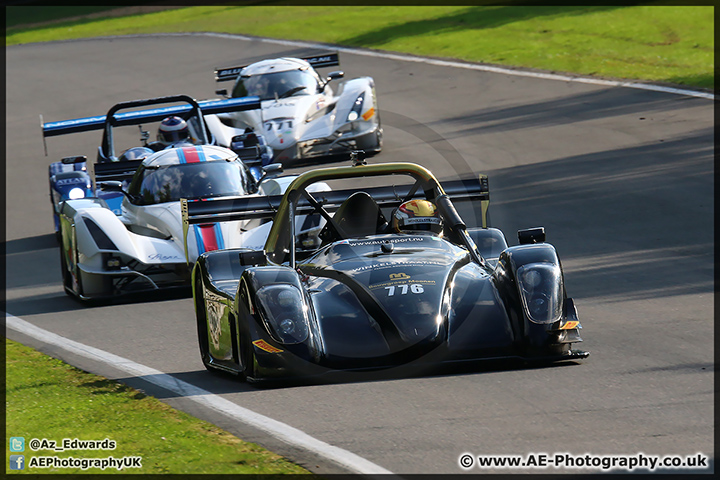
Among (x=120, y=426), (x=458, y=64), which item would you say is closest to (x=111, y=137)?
(x=120, y=426)

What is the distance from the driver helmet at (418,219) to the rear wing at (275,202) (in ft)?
1.91

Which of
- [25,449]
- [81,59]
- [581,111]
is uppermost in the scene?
[81,59]

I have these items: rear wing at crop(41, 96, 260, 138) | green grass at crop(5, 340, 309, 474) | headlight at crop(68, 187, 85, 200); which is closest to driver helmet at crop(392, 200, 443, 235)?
green grass at crop(5, 340, 309, 474)

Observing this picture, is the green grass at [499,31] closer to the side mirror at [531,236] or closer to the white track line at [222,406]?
the side mirror at [531,236]

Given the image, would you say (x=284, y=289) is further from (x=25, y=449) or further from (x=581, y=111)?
(x=581, y=111)

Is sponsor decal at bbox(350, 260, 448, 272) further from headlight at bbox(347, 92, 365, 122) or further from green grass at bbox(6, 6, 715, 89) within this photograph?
green grass at bbox(6, 6, 715, 89)

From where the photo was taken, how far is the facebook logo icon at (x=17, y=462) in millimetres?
5441

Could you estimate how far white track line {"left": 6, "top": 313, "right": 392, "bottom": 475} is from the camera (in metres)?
5.12

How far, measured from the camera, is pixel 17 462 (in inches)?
217

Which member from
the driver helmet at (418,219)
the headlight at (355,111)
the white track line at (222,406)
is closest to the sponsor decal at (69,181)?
the headlight at (355,111)

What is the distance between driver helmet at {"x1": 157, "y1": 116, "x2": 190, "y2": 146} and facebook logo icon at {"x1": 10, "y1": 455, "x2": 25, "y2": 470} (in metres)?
9.93

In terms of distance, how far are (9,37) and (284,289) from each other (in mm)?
38312

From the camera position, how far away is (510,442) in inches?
205

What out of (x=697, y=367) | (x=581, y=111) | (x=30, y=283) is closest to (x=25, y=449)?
(x=697, y=367)
